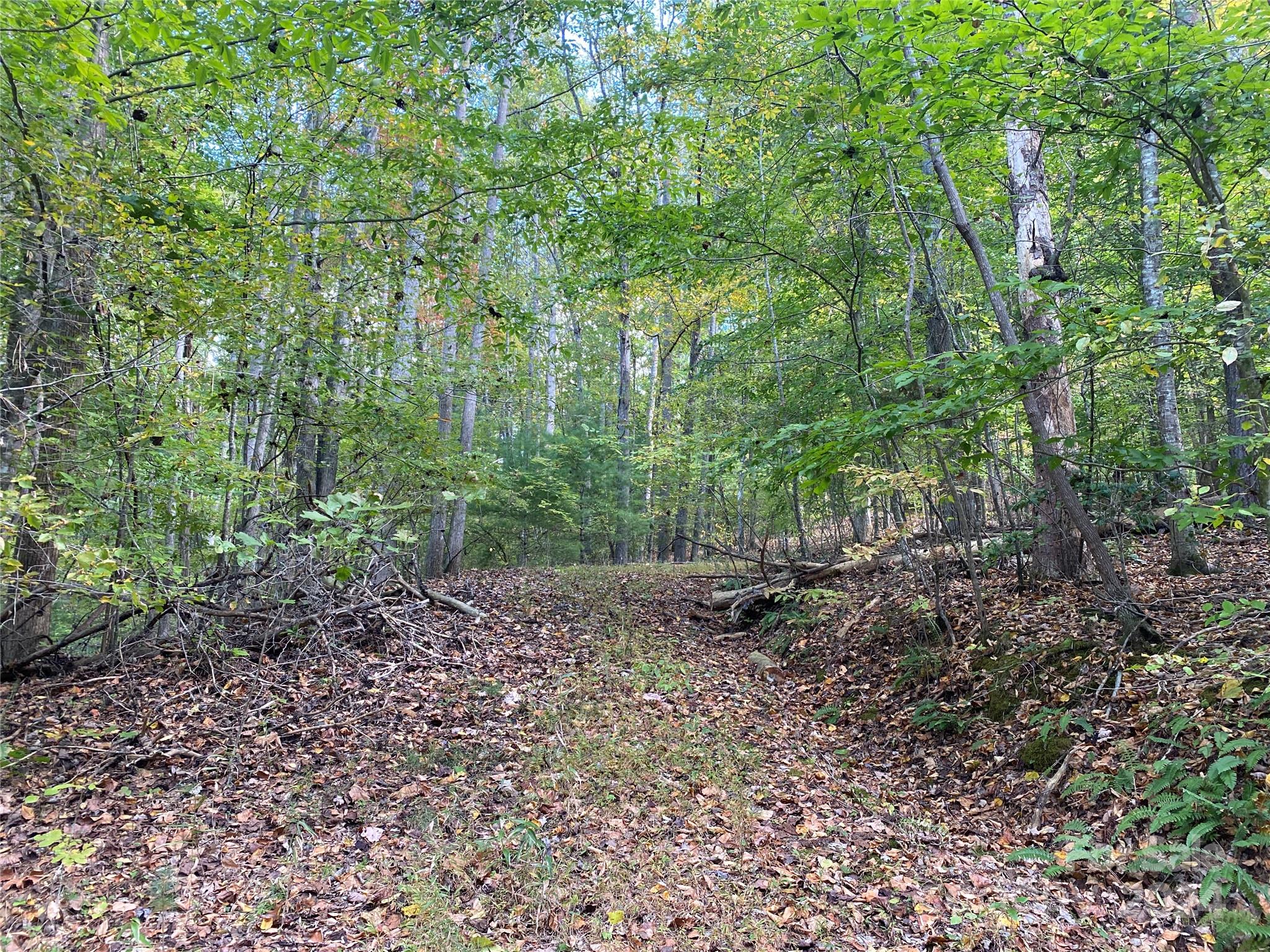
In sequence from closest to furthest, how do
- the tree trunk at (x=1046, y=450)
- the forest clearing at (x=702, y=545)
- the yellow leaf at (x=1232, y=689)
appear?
the forest clearing at (x=702, y=545) → the yellow leaf at (x=1232, y=689) → the tree trunk at (x=1046, y=450)

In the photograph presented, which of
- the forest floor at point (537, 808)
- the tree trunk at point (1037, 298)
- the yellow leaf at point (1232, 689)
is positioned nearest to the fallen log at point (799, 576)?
the forest floor at point (537, 808)

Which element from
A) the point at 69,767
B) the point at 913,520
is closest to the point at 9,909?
the point at 69,767

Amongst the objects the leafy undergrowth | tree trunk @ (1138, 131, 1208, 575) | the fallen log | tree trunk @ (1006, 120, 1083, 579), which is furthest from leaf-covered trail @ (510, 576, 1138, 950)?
tree trunk @ (1138, 131, 1208, 575)

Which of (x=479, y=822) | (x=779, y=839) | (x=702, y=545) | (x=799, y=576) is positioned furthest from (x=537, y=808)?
(x=799, y=576)

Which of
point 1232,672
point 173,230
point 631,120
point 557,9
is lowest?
point 1232,672

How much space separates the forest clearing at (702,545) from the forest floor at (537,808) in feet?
0.11

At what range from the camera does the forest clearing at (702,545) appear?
11.3ft

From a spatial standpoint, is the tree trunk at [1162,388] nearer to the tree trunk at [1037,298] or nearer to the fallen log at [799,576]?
the tree trunk at [1037,298]

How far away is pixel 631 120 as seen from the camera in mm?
6137

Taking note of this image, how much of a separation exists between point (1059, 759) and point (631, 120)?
6508 mm

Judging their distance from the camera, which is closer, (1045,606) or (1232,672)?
(1232,672)

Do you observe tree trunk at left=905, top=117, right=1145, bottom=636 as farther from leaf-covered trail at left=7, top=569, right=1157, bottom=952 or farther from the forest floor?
leaf-covered trail at left=7, top=569, right=1157, bottom=952

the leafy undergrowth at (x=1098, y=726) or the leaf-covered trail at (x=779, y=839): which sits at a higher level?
the leafy undergrowth at (x=1098, y=726)

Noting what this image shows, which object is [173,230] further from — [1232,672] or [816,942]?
[1232,672]
